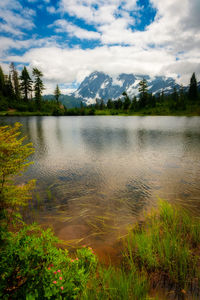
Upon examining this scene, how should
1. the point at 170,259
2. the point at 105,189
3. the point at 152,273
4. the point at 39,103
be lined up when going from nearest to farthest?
1. the point at 152,273
2. the point at 170,259
3. the point at 105,189
4. the point at 39,103

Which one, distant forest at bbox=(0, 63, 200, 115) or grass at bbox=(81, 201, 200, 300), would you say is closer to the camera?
grass at bbox=(81, 201, 200, 300)

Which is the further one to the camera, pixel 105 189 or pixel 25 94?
pixel 25 94

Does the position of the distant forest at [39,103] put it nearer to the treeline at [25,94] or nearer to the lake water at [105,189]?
the treeline at [25,94]

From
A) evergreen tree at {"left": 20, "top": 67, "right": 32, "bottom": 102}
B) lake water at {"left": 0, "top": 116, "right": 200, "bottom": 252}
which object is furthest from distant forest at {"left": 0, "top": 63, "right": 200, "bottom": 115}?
lake water at {"left": 0, "top": 116, "right": 200, "bottom": 252}

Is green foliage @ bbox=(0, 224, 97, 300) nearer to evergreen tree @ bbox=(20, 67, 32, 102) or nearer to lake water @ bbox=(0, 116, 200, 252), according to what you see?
lake water @ bbox=(0, 116, 200, 252)

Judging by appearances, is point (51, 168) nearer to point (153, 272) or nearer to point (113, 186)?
point (113, 186)

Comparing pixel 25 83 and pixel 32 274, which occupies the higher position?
pixel 25 83

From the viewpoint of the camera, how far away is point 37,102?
315ft

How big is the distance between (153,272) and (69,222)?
3.16m

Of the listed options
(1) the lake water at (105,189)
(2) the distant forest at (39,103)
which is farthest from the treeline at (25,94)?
(1) the lake water at (105,189)

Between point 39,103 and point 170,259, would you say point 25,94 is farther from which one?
point 170,259

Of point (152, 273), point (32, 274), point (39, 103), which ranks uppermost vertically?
point (39, 103)

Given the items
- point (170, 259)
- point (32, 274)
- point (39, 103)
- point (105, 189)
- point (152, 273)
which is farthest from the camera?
point (39, 103)

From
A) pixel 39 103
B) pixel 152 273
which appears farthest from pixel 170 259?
pixel 39 103
